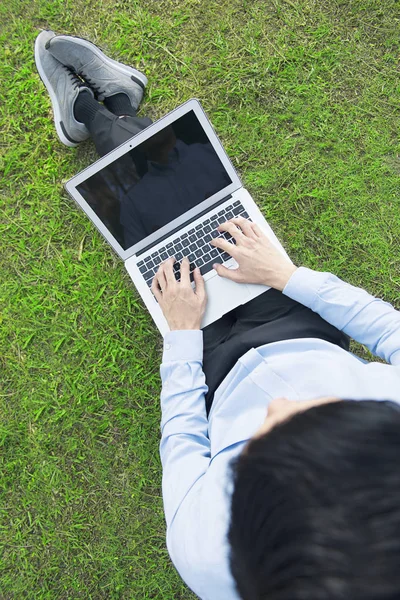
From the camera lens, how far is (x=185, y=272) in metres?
1.79

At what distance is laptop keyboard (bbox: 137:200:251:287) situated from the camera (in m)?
1.83

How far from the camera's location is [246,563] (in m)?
0.91

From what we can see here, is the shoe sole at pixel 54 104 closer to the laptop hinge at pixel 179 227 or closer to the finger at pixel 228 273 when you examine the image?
the laptop hinge at pixel 179 227

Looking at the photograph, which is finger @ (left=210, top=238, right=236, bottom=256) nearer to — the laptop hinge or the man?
the man

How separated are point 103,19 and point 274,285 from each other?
71.8 inches

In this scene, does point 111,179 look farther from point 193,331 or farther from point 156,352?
point 156,352

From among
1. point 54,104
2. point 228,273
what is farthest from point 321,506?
point 54,104

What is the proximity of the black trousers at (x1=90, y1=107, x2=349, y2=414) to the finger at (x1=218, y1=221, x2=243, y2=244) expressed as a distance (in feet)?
0.89

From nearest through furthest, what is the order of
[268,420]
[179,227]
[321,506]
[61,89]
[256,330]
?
[321,506] < [268,420] < [256,330] < [179,227] < [61,89]

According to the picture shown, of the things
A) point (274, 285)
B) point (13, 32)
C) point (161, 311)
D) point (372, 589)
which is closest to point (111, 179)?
point (161, 311)

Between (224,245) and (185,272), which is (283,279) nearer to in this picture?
(224,245)

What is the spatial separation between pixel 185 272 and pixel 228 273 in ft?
0.60

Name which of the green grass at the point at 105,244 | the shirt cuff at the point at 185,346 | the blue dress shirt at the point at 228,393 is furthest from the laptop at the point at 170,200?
the green grass at the point at 105,244

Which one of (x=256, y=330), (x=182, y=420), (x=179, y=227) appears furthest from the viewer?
(x=179, y=227)
